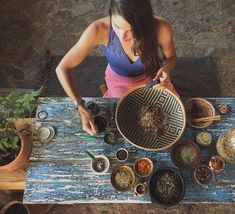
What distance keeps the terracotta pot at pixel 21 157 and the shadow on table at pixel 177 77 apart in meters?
1.06

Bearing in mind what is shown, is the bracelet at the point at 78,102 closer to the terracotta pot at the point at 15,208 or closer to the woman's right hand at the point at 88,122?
the woman's right hand at the point at 88,122

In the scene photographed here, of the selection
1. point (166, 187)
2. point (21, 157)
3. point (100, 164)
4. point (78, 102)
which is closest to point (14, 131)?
point (21, 157)

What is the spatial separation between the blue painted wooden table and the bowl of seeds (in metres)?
0.02

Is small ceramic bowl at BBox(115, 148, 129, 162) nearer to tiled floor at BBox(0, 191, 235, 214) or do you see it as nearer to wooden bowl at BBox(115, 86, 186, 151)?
wooden bowl at BBox(115, 86, 186, 151)

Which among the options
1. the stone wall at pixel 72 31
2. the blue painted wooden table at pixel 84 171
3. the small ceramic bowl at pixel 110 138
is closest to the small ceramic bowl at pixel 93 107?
the blue painted wooden table at pixel 84 171

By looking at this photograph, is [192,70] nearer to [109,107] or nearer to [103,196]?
[109,107]

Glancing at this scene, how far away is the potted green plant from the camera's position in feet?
6.22

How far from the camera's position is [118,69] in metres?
2.18

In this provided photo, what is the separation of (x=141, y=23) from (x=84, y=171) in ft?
2.87

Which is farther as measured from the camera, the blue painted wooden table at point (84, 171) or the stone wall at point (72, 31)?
the stone wall at point (72, 31)

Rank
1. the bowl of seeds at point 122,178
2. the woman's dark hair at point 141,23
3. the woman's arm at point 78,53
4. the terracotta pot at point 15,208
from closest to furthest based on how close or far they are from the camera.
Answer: the woman's dark hair at point 141,23, the bowl of seeds at point 122,178, the woman's arm at point 78,53, the terracotta pot at point 15,208

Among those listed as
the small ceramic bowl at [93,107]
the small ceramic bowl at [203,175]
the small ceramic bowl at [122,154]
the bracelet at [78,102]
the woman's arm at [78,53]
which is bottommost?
the small ceramic bowl at [203,175]

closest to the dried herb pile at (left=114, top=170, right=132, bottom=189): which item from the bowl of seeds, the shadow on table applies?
the bowl of seeds

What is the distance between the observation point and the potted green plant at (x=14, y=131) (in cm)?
190
